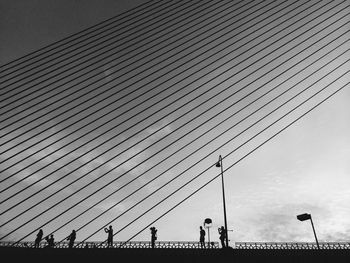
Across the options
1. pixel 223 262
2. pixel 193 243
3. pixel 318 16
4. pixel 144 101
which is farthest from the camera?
pixel 193 243

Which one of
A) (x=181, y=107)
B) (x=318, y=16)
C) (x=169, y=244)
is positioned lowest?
(x=169, y=244)

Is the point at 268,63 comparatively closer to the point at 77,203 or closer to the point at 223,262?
the point at 77,203

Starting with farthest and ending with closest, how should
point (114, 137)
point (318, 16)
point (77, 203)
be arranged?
point (318, 16), point (114, 137), point (77, 203)

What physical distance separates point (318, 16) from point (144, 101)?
820cm

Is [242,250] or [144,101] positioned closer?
[144,101]

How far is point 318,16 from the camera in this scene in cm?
1339

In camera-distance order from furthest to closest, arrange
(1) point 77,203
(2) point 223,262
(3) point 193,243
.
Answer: (3) point 193,243 < (2) point 223,262 < (1) point 77,203

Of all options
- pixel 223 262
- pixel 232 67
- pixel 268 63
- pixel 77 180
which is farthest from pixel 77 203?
pixel 223 262

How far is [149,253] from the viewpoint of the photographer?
695 inches

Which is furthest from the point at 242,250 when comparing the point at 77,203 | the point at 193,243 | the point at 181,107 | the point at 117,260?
the point at 77,203

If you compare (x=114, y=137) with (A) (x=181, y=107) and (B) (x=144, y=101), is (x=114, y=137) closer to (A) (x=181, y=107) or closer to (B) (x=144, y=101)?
(B) (x=144, y=101)

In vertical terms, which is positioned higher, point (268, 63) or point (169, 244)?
point (268, 63)

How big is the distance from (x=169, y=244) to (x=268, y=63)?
1166cm

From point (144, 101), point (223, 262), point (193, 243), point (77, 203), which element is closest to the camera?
point (77, 203)
